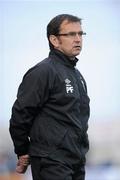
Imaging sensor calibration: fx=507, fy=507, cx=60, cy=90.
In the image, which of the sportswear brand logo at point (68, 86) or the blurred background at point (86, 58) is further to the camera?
the blurred background at point (86, 58)

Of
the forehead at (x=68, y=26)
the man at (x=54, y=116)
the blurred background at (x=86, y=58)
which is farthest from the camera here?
the blurred background at (x=86, y=58)

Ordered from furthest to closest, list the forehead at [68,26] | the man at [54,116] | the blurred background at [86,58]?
1. the blurred background at [86,58]
2. the forehead at [68,26]
3. the man at [54,116]

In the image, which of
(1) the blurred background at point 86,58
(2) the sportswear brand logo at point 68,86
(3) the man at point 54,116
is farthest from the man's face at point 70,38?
(1) the blurred background at point 86,58

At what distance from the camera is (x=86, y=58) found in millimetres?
3805

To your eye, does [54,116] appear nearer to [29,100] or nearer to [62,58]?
[29,100]

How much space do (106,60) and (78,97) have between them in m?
1.47

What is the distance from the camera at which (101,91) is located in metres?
3.83

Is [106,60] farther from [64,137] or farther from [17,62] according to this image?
[64,137]

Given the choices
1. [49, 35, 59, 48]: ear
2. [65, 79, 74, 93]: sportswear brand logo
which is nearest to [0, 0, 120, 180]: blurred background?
[49, 35, 59, 48]: ear

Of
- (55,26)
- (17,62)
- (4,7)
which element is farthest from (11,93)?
(55,26)

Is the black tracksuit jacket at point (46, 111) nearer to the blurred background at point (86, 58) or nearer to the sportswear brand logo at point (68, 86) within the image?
the sportswear brand logo at point (68, 86)

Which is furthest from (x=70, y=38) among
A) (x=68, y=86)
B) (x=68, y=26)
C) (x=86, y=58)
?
(x=86, y=58)

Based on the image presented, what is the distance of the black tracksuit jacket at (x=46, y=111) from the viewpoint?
2334mm

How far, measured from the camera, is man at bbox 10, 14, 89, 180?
2328 millimetres
